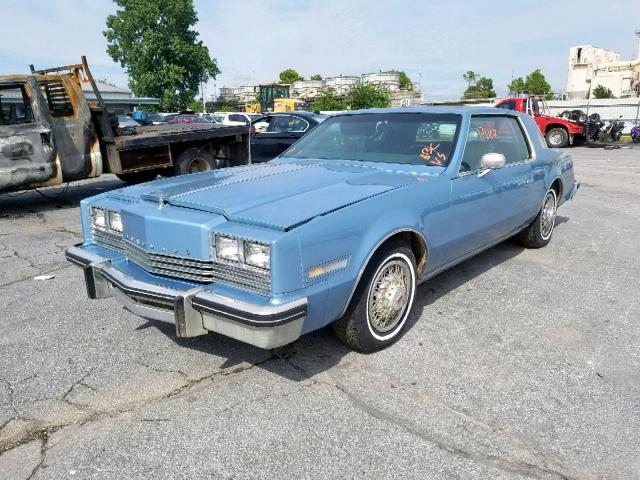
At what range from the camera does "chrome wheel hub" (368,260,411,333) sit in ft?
10.1

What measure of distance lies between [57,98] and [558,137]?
18.1m

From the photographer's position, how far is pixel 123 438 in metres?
2.37

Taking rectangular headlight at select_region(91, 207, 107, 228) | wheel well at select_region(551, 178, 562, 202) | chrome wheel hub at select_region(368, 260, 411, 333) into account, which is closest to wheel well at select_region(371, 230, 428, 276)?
chrome wheel hub at select_region(368, 260, 411, 333)

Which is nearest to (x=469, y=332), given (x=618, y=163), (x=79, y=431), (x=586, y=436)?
(x=586, y=436)

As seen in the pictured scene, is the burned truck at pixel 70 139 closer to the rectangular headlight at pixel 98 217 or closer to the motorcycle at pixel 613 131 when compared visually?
the rectangular headlight at pixel 98 217

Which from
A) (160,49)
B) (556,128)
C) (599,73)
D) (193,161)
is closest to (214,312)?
(193,161)

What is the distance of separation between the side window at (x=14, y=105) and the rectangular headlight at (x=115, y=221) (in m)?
5.25

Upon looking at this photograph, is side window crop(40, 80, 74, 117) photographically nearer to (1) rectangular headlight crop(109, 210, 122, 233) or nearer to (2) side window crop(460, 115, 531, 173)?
(1) rectangular headlight crop(109, 210, 122, 233)

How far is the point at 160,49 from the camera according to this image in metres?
47.3

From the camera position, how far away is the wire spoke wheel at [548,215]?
17.5 ft

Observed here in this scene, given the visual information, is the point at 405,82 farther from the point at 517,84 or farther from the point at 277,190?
the point at 277,190

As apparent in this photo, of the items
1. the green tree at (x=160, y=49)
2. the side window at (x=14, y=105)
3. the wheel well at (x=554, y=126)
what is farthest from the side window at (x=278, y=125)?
the green tree at (x=160, y=49)

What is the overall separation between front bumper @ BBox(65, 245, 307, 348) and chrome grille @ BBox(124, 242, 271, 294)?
0.31 feet

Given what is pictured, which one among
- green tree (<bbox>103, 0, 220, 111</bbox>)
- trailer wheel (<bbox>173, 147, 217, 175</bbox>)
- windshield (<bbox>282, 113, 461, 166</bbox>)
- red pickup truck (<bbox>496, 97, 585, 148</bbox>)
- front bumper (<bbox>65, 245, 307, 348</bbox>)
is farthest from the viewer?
green tree (<bbox>103, 0, 220, 111</bbox>)
